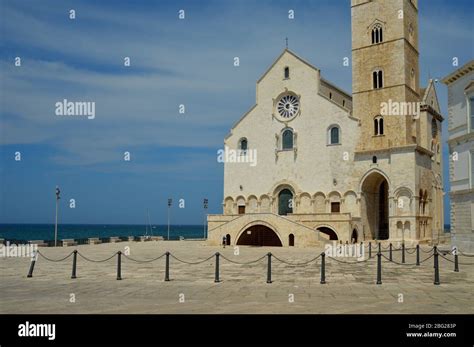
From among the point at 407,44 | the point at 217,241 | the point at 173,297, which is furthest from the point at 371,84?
the point at 173,297

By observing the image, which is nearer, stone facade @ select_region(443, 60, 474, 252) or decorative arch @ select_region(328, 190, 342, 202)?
stone facade @ select_region(443, 60, 474, 252)

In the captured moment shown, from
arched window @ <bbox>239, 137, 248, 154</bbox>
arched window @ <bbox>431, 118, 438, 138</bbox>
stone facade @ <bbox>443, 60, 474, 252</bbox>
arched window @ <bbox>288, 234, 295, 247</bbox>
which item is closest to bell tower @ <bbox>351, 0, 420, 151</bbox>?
arched window @ <bbox>431, 118, 438, 138</bbox>

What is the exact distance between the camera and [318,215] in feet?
147

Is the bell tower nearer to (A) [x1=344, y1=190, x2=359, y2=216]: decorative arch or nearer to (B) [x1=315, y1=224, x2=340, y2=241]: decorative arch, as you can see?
(A) [x1=344, y1=190, x2=359, y2=216]: decorative arch

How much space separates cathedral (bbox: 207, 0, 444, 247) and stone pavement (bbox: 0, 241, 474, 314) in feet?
69.7

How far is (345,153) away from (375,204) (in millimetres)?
6205

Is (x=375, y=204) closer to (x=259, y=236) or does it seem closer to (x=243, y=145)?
(x=259, y=236)

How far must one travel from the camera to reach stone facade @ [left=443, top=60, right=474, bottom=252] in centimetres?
2973

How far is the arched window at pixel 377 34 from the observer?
47188 mm

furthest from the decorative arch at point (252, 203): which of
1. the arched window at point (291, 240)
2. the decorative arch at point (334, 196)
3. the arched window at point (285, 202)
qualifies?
the arched window at point (291, 240)

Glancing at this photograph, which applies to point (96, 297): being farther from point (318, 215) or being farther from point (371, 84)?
point (371, 84)

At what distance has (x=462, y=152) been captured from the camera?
100 ft
